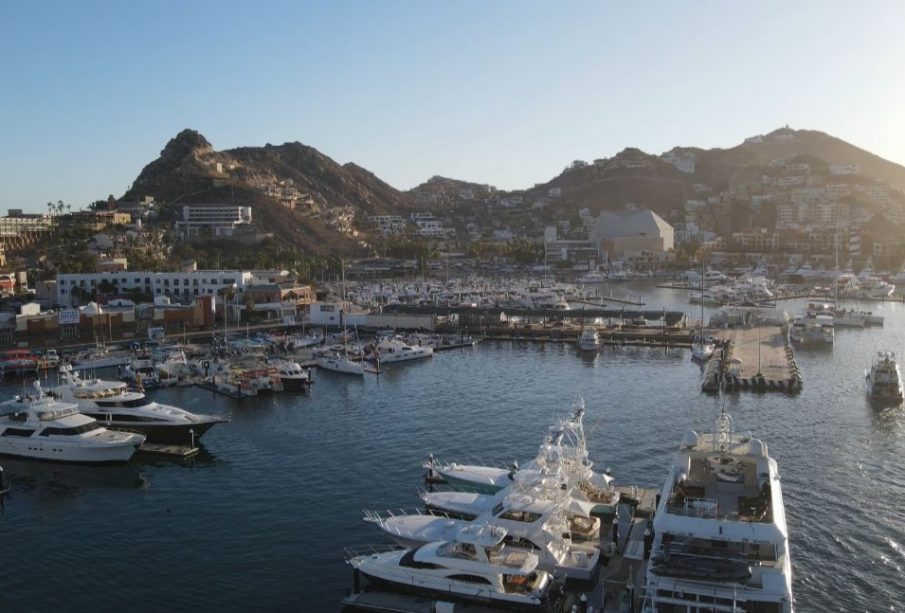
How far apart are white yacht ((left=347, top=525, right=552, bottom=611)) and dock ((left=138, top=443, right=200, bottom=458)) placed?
9.81 meters

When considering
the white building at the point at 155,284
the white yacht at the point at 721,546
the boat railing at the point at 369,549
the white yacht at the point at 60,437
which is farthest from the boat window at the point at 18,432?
the white building at the point at 155,284

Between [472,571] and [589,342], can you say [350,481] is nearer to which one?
[472,571]

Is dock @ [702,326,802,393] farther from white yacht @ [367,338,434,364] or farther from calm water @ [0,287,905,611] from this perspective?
white yacht @ [367,338,434,364]

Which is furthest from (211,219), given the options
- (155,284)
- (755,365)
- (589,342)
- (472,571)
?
(472,571)

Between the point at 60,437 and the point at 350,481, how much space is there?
7.81 metres

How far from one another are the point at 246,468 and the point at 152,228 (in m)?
68.6

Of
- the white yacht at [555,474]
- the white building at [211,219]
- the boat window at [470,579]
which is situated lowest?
the boat window at [470,579]

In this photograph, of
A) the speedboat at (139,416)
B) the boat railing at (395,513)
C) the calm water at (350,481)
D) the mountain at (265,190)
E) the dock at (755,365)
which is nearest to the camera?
the calm water at (350,481)

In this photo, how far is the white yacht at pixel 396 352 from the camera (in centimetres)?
3578

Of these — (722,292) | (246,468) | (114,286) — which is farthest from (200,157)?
(246,468)

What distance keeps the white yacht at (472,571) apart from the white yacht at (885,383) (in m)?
19.3

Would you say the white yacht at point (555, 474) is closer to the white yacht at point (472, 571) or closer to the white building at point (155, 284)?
the white yacht at point (472, 571)

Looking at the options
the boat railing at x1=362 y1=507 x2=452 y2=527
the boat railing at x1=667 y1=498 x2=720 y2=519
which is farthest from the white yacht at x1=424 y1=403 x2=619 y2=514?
the boat railing at x1=667 y1=498 x2=720 y2=519

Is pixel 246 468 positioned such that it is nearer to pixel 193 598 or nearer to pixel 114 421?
pixel 114 421
